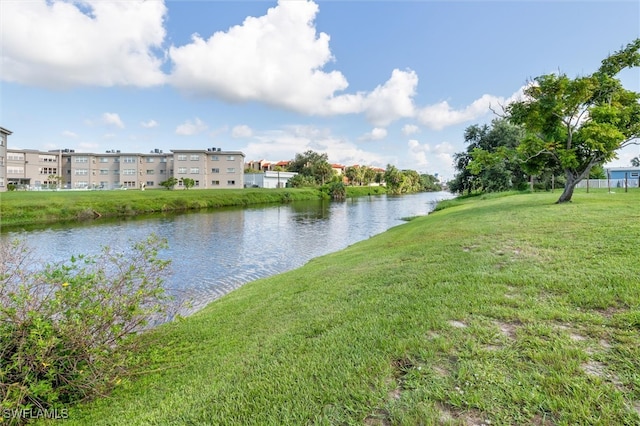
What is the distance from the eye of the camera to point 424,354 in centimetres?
337

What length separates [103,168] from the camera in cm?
7112

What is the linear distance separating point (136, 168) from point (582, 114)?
77831 millimetres

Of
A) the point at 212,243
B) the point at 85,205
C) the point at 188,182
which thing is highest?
the point at 188,182

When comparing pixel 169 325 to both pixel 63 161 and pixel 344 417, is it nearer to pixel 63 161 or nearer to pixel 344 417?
pixel 344 417

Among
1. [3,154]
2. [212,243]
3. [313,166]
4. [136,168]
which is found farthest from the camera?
[313,166]

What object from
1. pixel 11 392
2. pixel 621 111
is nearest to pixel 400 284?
pixel 11 392

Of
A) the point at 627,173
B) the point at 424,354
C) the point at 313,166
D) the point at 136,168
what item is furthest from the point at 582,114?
the point at 313,166

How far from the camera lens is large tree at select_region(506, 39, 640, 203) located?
14141 millimetres

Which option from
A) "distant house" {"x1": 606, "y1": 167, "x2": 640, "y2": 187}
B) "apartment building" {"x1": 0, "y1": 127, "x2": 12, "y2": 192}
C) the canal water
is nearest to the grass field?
the canal water

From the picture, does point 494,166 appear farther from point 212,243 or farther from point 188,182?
point 188,182

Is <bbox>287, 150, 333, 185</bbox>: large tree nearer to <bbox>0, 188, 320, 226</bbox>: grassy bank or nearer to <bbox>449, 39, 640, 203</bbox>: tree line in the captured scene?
<bbox>0, 188, 320, 226</bbox>: grassy bank

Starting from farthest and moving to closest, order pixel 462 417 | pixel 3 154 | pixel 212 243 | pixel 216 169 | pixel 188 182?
pixel 216 169
pixel 188 182
pixel 3 154
pixel 212 243
pixel 462 417

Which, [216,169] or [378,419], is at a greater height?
[216,169]

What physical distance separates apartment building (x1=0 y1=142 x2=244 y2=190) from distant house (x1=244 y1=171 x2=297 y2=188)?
8.40 m
